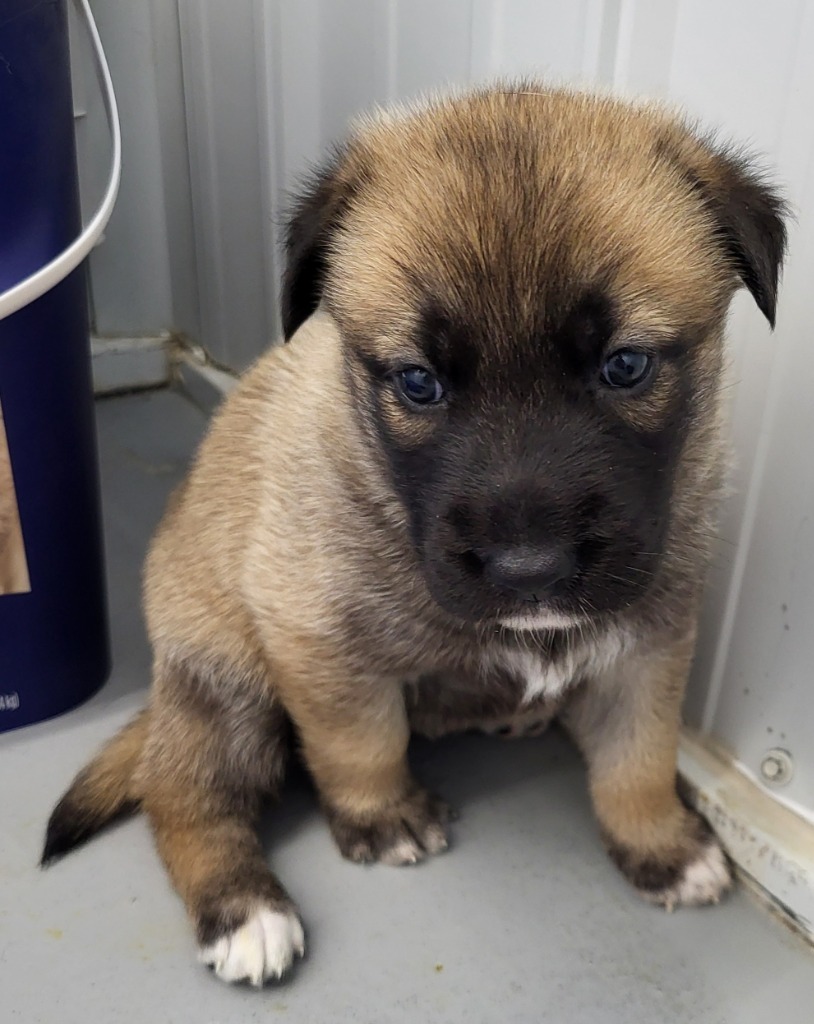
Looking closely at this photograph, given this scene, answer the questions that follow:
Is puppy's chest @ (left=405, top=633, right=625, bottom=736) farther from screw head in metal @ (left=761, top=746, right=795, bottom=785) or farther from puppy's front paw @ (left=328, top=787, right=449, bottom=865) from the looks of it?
screw head in metal @ (left=761, top=746, right=795, bottom=785)

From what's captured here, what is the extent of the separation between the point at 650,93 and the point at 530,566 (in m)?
0.83

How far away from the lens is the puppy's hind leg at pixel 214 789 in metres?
1.43

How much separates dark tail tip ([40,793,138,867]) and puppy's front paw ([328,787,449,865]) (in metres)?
0.38

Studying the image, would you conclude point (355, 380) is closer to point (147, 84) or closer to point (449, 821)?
point (449, 821)

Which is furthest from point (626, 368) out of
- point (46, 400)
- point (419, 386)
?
point (46, 400)

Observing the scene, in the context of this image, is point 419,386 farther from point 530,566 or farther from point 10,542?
point 10,542

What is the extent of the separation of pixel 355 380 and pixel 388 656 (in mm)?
383

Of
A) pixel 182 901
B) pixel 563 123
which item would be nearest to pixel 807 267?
pixel 563 123

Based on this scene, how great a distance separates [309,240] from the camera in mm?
1236

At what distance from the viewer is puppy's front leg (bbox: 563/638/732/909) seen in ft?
4.84

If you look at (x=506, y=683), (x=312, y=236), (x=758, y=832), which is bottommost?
(x=758, y=832)

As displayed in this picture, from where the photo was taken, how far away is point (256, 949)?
1.38 meters

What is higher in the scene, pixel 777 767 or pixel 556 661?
pixel 556 661

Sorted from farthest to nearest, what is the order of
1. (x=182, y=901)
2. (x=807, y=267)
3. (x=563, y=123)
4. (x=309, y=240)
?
1. (x=182, y=901)
2. (x=807, y=267)
3. (x=309, y=240)
4. (x=563, y=123)
